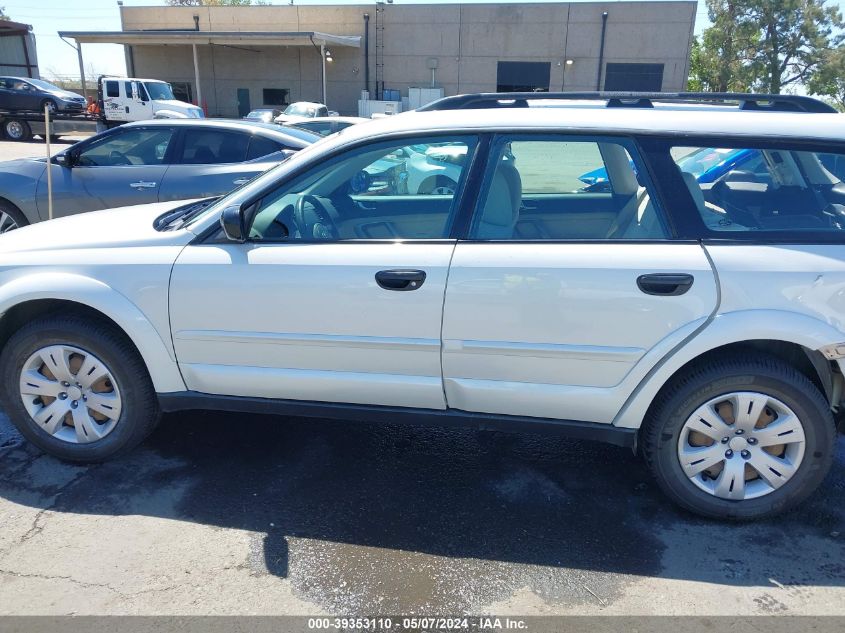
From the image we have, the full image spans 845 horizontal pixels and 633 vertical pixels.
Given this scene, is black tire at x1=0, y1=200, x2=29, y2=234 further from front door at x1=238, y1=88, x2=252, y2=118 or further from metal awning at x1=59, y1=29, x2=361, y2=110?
front door at x1=238, y1=88, x2=252, y2=118

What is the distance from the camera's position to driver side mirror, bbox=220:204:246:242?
3.02m

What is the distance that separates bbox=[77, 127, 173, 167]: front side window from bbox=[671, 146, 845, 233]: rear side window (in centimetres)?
551

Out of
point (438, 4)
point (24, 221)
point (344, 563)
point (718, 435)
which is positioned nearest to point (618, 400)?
point (718, 435)

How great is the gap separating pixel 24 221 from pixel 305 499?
17.7ft

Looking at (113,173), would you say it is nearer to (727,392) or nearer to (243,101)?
(727,392)

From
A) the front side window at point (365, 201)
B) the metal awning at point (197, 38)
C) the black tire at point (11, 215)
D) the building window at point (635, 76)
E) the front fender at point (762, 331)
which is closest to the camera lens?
the front fender at point (762, 331)

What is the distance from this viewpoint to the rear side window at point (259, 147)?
6734 millimetres

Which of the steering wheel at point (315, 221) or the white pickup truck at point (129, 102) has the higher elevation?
the white pickup truck at point (129, 102)

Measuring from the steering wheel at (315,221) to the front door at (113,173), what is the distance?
3.87 m

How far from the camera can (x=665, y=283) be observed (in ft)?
9.00

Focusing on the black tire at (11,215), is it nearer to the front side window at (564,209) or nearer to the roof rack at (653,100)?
the roof rack at (653,100)

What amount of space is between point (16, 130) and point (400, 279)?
2572 cm

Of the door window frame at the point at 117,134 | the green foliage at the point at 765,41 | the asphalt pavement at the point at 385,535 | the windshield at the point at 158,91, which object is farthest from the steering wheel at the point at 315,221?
the green foliage at the point at 765,41

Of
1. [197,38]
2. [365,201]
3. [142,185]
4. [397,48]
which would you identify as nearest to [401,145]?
[365,201]
